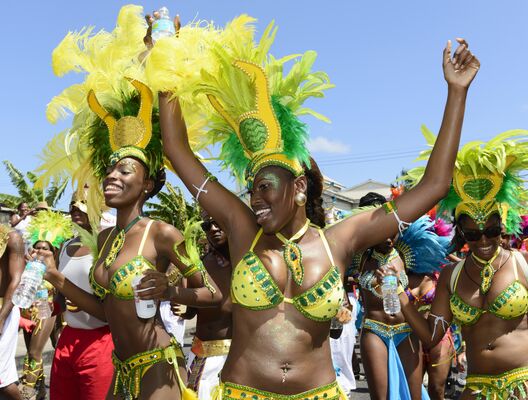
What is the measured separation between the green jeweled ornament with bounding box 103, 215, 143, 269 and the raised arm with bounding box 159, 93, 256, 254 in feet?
2.72

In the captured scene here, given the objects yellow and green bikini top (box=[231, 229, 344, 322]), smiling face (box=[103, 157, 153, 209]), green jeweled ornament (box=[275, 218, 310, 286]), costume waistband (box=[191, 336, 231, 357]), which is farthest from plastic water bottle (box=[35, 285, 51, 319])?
green jeweled ornament (box=[275, 218, 310, 286])

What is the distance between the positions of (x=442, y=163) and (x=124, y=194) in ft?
6.67

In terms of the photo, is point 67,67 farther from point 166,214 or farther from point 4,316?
point 166,214

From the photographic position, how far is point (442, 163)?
3.16m

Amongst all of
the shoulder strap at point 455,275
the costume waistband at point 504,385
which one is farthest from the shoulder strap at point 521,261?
the costume waistband at point 504,385

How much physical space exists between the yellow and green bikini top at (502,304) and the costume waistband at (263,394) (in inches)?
67.6

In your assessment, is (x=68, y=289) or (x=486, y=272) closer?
(x=68, y=289)

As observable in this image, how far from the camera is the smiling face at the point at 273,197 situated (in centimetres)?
314

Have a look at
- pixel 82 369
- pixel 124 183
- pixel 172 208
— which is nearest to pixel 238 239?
pixel 124 183

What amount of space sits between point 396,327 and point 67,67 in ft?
12.5

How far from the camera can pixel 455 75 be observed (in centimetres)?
320

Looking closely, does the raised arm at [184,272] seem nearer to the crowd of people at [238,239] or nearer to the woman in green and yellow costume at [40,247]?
the crowd of people at [238,239]

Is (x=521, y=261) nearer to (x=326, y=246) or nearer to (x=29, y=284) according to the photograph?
(x=326, y=246)

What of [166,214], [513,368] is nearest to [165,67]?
[513,368]
